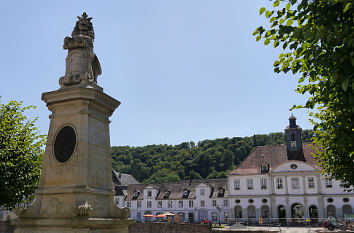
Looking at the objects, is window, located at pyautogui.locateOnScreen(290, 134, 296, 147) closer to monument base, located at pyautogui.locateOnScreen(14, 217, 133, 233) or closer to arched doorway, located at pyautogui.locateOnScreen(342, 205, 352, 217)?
arched doorway, located at pyautogui.locateOnScreen(342, 205, 352, 217)

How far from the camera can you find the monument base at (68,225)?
294 inches

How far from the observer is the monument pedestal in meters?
7.88

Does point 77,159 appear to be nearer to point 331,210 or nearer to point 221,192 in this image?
point 331,210

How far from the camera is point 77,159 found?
8.34 metres

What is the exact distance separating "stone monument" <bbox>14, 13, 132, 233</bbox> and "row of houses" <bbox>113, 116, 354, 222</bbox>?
40206mm

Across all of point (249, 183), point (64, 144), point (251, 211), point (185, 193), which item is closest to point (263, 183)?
point (249, 183)

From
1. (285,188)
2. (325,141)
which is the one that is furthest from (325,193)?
(325,141)

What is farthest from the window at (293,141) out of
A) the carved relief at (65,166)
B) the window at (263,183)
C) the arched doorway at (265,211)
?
the carved relief at (65,166)

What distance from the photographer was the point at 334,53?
6066mm

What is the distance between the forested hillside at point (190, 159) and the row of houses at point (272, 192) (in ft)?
163

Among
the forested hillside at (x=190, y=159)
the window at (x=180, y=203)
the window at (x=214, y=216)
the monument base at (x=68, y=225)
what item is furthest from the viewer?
the forested hillside at (x=190, y=159)

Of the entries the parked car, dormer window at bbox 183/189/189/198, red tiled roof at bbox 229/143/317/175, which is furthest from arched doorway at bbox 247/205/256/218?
the parked car

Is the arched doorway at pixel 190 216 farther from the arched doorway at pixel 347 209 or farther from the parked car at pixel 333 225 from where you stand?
the parked car at pixel 333 225

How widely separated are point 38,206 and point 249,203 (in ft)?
151
